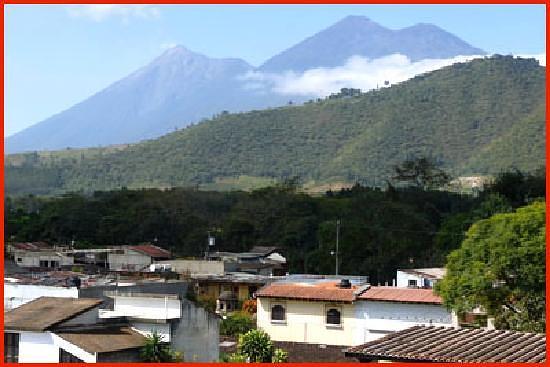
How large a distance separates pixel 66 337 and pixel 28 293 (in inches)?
202

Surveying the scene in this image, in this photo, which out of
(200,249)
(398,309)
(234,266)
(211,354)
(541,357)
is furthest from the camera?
(200,249)

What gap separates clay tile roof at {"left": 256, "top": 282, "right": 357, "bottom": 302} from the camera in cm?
2116

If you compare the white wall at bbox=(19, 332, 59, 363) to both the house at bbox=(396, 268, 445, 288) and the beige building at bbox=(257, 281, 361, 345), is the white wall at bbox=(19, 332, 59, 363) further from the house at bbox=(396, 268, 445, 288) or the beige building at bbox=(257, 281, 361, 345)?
the house at bbox=(396, 268, 445, 288)

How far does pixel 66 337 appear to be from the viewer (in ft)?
44.3

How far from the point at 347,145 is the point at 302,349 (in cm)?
6824

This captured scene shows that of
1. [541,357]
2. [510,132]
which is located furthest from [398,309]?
[510,132]

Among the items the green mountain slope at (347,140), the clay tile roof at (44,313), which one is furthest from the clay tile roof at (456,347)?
the green mountain slope at (347,140)

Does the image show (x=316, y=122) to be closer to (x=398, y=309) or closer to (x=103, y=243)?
(x=103, y=243)

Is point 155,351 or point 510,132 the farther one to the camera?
point 510,132

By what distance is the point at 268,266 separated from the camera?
132 feet

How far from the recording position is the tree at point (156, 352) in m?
14.3

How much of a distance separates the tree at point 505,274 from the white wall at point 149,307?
208 inches

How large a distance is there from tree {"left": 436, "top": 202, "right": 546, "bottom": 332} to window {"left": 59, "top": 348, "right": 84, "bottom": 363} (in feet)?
24.2

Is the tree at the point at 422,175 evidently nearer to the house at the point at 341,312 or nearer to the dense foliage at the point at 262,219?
the dense foliage at the point at 262,219
